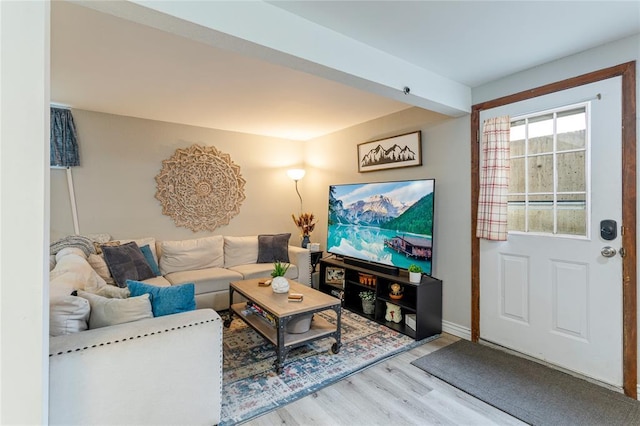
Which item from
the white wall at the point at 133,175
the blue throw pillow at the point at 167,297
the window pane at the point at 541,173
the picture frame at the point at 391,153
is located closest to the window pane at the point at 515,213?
the window pane at the point at 541,173

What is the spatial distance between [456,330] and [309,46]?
277 cm

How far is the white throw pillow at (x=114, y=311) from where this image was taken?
1602 millimetres

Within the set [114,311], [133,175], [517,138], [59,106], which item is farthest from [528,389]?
[59,106]

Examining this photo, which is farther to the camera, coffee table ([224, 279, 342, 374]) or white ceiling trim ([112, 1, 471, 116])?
coffee table ([224, 279, 342, 374])

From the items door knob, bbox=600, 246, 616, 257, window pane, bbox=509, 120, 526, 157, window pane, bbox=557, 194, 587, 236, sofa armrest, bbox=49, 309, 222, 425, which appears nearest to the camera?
sofa armrest, bbox=49, 309, 222, 425

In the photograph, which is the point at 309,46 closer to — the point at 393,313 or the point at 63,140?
the point at 393,313

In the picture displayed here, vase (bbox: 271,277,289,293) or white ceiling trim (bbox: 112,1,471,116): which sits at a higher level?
white ceiling trim (bbox: 112,1,471,116)

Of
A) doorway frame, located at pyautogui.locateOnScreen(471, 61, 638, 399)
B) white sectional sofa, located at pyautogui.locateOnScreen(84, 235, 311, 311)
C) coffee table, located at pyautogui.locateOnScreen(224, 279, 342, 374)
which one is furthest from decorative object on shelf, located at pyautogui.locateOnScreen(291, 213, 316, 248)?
doorway frame, located at pyautogui.locateOnScreen(471, 61, 638, 399)

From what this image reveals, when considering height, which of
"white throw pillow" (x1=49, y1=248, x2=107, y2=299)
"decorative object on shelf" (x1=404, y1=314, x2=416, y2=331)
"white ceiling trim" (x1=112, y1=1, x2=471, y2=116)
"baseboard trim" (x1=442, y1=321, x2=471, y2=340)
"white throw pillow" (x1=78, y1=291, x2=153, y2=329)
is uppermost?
"white ceiling trim" (x1=112, y1=1, x2=471, y2=116)

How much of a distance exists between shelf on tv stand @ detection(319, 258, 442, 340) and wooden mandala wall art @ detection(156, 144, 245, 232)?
1.83 meters

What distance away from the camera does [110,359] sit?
1.41 m

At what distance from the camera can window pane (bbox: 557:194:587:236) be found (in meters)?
2.25

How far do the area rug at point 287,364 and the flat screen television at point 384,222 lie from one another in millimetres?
766

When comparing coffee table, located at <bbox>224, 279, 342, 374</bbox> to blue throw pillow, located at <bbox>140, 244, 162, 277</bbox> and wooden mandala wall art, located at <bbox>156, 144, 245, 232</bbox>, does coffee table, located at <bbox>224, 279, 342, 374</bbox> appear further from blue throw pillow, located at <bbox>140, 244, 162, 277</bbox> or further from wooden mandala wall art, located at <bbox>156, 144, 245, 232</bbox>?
wooden mandala wall art, located at <bbox>156, 144, 245, 232</bbox>
